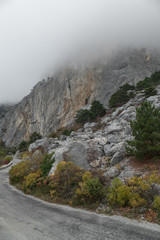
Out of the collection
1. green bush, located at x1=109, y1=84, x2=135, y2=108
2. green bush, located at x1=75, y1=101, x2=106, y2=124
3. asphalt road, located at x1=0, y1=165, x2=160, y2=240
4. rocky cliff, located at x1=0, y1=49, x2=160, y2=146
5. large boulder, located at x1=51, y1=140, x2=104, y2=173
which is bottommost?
asphalt road, located at x1=0, y1=165, x2=160, y2=240

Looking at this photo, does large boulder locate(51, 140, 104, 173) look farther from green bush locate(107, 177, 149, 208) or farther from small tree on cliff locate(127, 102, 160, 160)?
green bush locate(107, 177, 149, 208)

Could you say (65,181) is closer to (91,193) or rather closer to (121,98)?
(91,193)

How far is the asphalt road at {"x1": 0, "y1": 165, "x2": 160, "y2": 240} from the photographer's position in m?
4.39

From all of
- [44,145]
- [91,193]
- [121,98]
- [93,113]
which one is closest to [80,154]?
[91,193]

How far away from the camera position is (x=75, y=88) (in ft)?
185

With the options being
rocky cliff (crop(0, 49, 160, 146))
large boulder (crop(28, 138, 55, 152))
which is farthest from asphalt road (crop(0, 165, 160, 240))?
rocky cliff (crop(0, 49, 160, 146))

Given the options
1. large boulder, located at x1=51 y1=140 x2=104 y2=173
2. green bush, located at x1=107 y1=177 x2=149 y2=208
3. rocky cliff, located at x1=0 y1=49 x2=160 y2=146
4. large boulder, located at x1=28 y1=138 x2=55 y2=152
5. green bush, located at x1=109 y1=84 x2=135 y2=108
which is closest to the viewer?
green bush, located at x1=107 y1=177 x2=149 y2=208

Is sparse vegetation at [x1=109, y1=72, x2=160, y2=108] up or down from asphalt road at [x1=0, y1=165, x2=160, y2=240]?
up

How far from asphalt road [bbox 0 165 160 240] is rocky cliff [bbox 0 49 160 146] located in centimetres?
4085

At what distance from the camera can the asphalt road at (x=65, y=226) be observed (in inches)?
173

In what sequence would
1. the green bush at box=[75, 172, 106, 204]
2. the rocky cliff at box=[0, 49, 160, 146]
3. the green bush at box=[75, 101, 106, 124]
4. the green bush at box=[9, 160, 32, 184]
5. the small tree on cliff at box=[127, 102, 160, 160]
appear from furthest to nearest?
the rocky cliff at box=[0, 49, 160, 146], the green bush at box=[75, 101, 106, 124], the green bush at box=[9, 160, 32, 184], the small tree on cliff at box=[127, 102, 160, 160], the green bush at box=[75, 172, 106, 204]

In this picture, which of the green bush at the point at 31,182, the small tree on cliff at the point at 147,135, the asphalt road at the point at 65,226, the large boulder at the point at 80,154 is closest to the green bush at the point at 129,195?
the asphalt road at the point at 65,226

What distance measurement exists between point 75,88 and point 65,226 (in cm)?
5379

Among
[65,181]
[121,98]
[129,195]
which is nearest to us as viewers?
[129,195]
